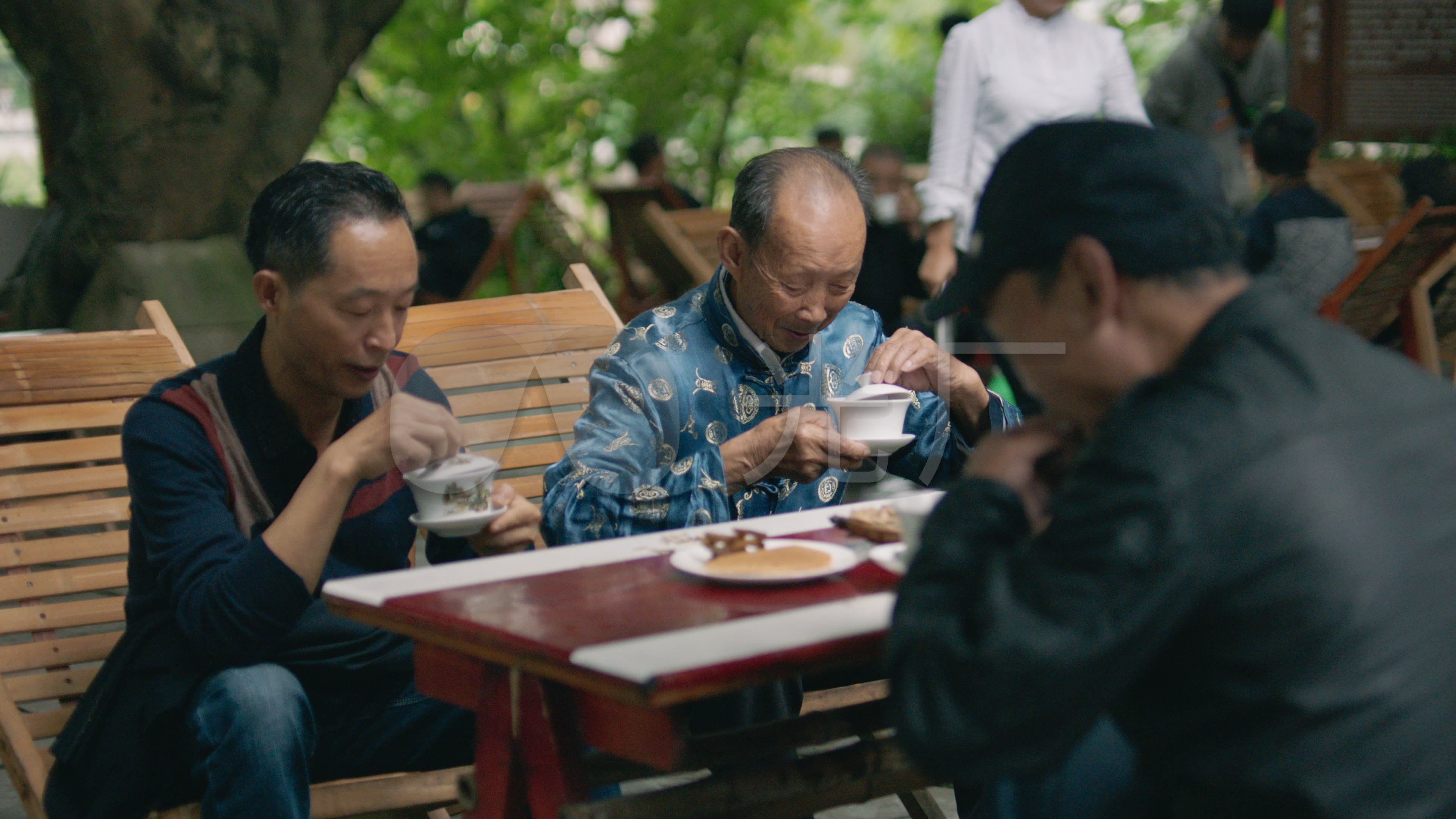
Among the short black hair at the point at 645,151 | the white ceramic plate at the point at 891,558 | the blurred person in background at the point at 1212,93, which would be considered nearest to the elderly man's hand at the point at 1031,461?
the white ceramic plate at the point at 891,558

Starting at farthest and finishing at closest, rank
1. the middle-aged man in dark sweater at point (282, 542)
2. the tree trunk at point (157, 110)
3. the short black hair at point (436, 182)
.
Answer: the short black hair at point (436, 182), the tree trunk at point (157, 110), the middle-aged man in dark sweater at point (282, 542)

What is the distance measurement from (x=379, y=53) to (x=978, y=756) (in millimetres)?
10656

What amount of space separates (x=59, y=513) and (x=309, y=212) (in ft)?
3.23

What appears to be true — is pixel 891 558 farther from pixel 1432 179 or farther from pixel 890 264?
pixel 1432 179

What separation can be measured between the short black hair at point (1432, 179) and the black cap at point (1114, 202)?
6.78 meters

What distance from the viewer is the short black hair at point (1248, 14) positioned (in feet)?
19.0

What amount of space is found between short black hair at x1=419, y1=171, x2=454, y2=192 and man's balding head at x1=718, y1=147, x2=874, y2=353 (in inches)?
292

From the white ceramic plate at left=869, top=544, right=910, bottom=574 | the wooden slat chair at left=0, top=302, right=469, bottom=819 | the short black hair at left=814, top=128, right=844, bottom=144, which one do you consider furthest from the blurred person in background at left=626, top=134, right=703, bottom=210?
the white ceramic plate at left=869, top=544, right=910, bottom=574

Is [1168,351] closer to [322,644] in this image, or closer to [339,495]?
[339,495]

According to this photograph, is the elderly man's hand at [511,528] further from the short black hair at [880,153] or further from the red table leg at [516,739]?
the short black hair at [880,153]

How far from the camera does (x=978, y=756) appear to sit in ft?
3.89

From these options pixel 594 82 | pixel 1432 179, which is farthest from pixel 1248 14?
pixel 594 82

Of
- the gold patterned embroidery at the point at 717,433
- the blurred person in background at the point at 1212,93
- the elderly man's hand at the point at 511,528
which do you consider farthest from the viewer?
the blurred person in background at the point at 1212,93

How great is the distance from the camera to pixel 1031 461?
Answer: 4.47 feet
